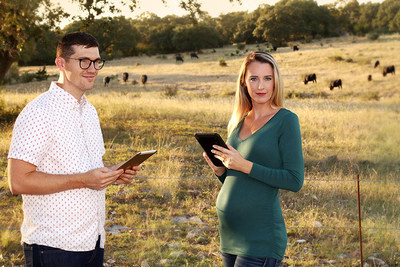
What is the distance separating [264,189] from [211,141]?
0.44m

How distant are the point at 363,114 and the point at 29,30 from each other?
12874 mm

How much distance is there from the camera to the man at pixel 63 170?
7.27 ft

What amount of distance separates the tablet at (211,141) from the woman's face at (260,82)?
1.23ft

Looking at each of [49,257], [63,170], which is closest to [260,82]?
[63,170]

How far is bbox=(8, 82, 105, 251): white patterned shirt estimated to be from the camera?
87.3 inches

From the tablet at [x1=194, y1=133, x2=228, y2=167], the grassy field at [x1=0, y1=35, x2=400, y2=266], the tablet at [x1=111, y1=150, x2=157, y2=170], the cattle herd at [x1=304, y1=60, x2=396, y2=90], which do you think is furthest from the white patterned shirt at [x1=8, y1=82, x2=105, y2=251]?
the cattle herd at [x1=304, y1=60, x2=396, y2=90]

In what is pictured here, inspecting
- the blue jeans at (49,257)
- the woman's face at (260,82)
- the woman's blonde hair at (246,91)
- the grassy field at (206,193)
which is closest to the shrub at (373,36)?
the grassy field at (206,193)

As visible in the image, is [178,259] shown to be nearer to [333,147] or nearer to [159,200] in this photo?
→ [159,200]

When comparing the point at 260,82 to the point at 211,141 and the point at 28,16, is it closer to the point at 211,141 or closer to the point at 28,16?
the point at 211,141

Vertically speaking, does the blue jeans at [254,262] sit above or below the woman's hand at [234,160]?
below

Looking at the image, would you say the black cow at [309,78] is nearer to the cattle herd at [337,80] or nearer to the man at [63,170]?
the cattle herd at [337,80]

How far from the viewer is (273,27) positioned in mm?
34438

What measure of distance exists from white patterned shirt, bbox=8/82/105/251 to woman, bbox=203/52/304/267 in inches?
32.4

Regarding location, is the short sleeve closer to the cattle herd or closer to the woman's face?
the woman's face
